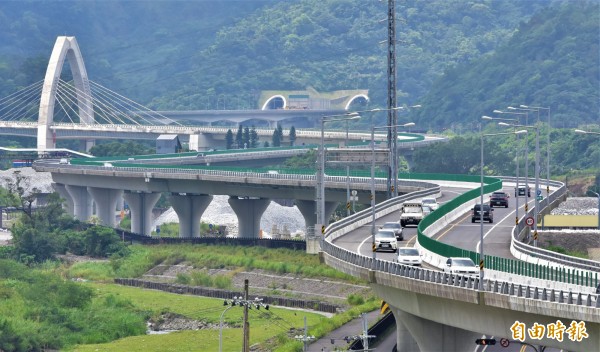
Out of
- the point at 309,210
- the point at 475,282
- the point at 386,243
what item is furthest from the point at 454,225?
the point at 309,210

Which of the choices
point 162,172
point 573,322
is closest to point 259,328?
point 573,322

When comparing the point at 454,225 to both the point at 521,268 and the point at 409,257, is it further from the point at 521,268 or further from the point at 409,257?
the point at 521,268

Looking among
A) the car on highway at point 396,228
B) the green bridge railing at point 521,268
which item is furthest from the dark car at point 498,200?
the green bridge railing at point 521,268

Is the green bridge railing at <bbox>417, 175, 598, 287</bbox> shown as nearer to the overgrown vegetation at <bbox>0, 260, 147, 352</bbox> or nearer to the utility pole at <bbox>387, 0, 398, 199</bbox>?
the utility pole at <bbox>387, 0, 398, 199</bbox>

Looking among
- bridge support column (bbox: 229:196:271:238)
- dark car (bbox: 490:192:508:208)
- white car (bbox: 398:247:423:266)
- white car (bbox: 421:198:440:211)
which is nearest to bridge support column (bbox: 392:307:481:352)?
white car (bbox: 398:247:423:266)

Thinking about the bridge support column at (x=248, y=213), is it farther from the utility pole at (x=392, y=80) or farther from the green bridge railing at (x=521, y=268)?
the green bridge railing at (x=521, y=268)
